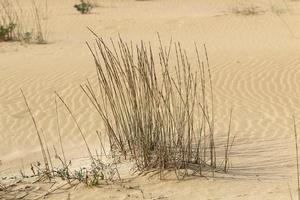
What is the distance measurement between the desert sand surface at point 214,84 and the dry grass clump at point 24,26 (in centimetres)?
24

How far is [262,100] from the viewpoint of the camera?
909 cm

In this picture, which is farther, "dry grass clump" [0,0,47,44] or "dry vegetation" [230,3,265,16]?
"dry vegetation" [230,3,265,16]

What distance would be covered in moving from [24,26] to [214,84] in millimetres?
7660

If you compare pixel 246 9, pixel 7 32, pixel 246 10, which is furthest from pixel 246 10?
pixel 7 32

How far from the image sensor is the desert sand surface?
486 cm

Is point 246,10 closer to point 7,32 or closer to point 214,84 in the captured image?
point 7,32

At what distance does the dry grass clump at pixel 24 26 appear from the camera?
1402 cm

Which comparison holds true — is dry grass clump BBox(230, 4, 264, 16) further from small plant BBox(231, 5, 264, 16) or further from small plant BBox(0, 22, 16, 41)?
small plant BBox(0, 22, 16, 41)

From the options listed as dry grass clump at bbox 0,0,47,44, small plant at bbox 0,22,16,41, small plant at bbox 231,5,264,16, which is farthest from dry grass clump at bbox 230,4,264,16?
small plant at bbox 0,22,16,41

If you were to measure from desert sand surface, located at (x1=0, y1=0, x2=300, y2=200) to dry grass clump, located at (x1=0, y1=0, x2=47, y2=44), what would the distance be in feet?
0.80

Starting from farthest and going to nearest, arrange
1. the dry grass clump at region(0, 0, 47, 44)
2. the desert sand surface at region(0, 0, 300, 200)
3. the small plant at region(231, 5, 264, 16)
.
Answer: the small plant at region(231, 5, 264, 16)
the dry grass clump at region(0, 0, 47, 44)
the desert sand surface at region(0, 0, 300, 200)

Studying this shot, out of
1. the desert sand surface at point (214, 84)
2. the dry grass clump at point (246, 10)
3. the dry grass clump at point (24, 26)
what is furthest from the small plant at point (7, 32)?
the dry grass clump at point (246, 10)

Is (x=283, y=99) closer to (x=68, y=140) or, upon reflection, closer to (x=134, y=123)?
(x=68, y=140)

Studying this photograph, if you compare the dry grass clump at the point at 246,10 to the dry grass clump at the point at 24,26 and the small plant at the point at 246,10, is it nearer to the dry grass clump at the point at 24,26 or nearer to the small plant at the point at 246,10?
the small plant at the point at 246,10
